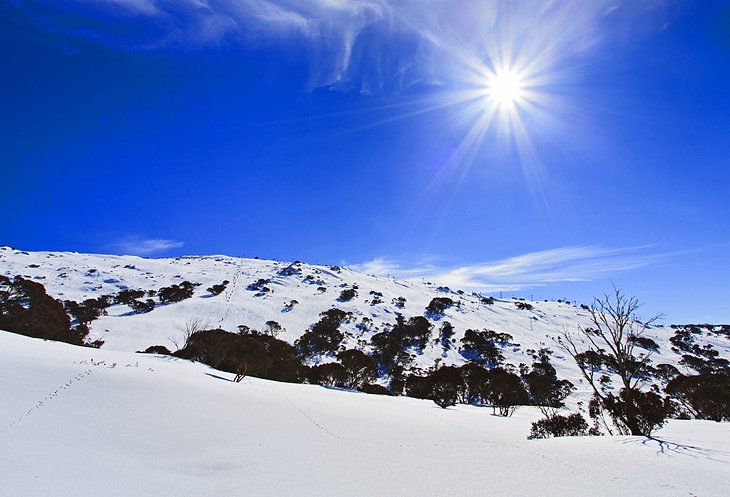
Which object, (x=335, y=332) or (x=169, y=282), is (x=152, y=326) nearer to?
(x=335, y=332)

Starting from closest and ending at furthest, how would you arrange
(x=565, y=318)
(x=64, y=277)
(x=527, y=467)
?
(x=527, y=467) < (x=64, y=277) < (x=565, y=318)

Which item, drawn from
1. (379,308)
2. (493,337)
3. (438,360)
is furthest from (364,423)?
(379,308)

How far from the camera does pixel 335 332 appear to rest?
65.1 metres

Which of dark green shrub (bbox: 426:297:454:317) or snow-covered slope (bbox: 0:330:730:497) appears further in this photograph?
dark green shrub (bbox: 426:297:454:317)

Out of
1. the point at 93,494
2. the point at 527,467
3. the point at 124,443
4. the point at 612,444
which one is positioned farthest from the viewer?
the point at 612,444

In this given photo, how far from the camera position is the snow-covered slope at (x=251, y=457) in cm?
502

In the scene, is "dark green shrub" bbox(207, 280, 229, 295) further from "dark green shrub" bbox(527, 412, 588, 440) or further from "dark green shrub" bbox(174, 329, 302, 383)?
"dark green shrub" bbox(527, 412, 588, 440)

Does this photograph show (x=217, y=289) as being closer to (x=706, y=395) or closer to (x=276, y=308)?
(x=276, y=308)

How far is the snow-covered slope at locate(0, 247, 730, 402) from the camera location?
5906cm

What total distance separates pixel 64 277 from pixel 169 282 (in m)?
22.3

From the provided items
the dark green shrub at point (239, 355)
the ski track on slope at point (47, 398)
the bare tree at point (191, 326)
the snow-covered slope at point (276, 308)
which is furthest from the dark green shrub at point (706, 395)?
the bare tree at point (191, 326)

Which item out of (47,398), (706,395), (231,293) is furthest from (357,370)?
(231,293)

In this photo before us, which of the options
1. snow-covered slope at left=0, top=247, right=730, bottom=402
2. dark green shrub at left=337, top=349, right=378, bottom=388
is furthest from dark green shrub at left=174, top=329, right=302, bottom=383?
snow-covered slope at left=0, top=247, right=730, bottom=402

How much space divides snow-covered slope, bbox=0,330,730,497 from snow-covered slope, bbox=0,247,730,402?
44435mm
